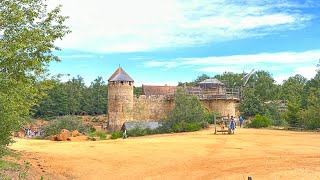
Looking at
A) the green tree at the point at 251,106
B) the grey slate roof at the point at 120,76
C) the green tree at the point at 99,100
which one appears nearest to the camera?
the grey slate roof at the point at 120,76

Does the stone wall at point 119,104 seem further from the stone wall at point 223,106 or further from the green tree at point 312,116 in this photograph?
the green tree at point 312,116

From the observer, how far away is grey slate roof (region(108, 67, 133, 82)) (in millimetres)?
48781

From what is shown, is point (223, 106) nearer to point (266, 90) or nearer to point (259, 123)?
point (266, 90)

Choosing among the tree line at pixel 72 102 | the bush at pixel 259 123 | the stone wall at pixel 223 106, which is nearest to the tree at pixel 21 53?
the bush at pixel 259 123

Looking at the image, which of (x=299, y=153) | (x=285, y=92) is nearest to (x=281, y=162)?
(x=299, y=153)

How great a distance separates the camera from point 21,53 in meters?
13.0

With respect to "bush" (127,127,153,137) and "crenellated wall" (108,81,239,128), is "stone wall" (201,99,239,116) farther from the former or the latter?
"bush" (127,127,153,137)

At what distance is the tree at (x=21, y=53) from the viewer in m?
12.0

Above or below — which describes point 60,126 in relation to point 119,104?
below

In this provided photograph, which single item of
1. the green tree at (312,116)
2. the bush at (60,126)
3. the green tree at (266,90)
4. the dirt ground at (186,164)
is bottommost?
the dirt ground at (186,164)

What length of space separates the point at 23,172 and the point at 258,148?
12.2 metres

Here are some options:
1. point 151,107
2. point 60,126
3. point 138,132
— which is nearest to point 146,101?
point 151,107

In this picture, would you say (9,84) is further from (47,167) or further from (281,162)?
(281,162)

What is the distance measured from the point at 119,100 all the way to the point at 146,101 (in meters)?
4.68
